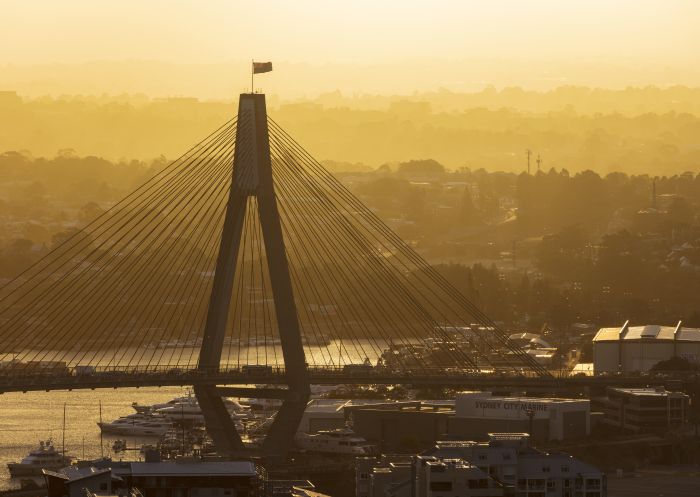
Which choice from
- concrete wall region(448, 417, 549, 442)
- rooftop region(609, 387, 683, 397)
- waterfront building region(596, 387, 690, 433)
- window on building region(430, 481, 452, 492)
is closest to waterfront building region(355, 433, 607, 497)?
window on building region(430, 481, 452, 492)

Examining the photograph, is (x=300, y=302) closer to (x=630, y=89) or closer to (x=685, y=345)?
(x=685, y=345)

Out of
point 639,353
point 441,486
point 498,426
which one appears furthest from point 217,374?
Result: point 639,353

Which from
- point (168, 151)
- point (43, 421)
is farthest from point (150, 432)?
point (168, 151)

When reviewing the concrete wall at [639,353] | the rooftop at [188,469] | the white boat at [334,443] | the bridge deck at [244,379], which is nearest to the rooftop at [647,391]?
the bridge deck at [244,379]

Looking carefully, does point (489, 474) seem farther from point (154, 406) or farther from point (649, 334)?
point (649, 334)

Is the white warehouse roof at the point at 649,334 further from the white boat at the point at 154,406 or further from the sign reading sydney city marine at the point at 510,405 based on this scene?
the sign reading sydney city marine at the point at 510,405

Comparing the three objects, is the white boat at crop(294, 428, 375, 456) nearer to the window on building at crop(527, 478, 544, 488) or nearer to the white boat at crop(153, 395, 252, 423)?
the white boat at crop(153, 395, 252, 423)
